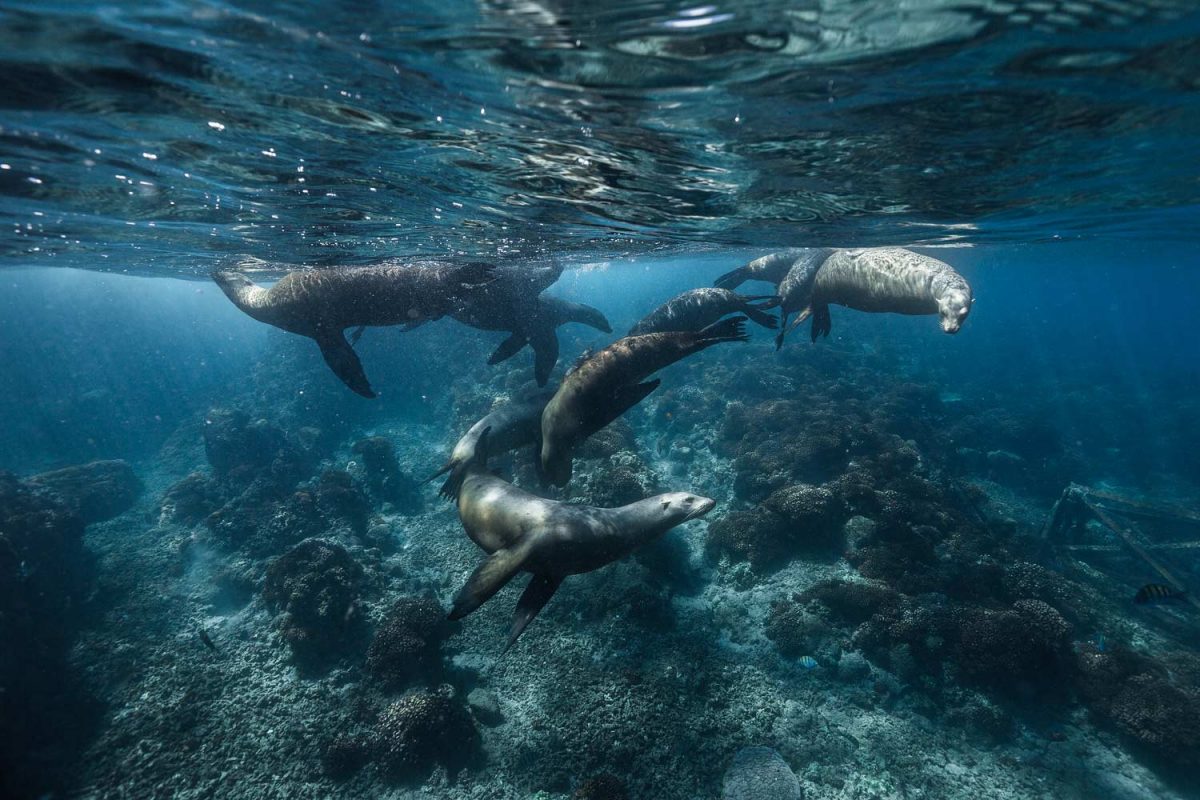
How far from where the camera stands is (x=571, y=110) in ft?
18.2

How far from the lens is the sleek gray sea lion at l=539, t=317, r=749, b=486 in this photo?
5.67m

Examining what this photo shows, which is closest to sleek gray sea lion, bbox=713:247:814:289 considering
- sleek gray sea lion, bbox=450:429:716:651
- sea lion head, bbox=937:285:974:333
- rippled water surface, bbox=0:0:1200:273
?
rippled water surface, bbox=0:0:1200:273

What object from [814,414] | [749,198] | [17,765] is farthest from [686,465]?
[17,765]

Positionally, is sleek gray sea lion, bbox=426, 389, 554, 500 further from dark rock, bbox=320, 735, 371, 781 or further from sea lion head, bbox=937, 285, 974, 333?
sea lion head, bbox=937, 285, 974, 333

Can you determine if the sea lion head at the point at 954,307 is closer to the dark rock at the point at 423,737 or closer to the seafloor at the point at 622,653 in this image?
the seafloor at the point at 622,653

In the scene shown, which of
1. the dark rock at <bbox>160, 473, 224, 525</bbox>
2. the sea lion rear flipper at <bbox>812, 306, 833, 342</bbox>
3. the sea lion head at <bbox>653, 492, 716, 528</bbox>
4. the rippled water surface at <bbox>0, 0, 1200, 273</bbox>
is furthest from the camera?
the dark rock at <bbox>160, 473, 224, 525</bbox>

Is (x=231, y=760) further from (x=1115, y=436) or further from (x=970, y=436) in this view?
(x=1115, y=436)

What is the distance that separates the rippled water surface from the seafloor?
255 inches

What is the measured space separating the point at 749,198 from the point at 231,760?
1258 centimetres

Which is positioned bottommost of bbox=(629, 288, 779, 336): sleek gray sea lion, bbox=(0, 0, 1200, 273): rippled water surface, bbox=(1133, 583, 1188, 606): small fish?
bbox=(1133, 583, 1188, 606): small fish

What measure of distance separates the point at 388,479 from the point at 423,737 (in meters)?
9.90

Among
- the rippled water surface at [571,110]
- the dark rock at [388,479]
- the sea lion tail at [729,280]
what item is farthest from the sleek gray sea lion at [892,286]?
the dark rock at [388,479]

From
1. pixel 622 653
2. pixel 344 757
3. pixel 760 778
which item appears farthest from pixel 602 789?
pixel 344 757

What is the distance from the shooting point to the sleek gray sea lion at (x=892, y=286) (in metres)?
8.05
